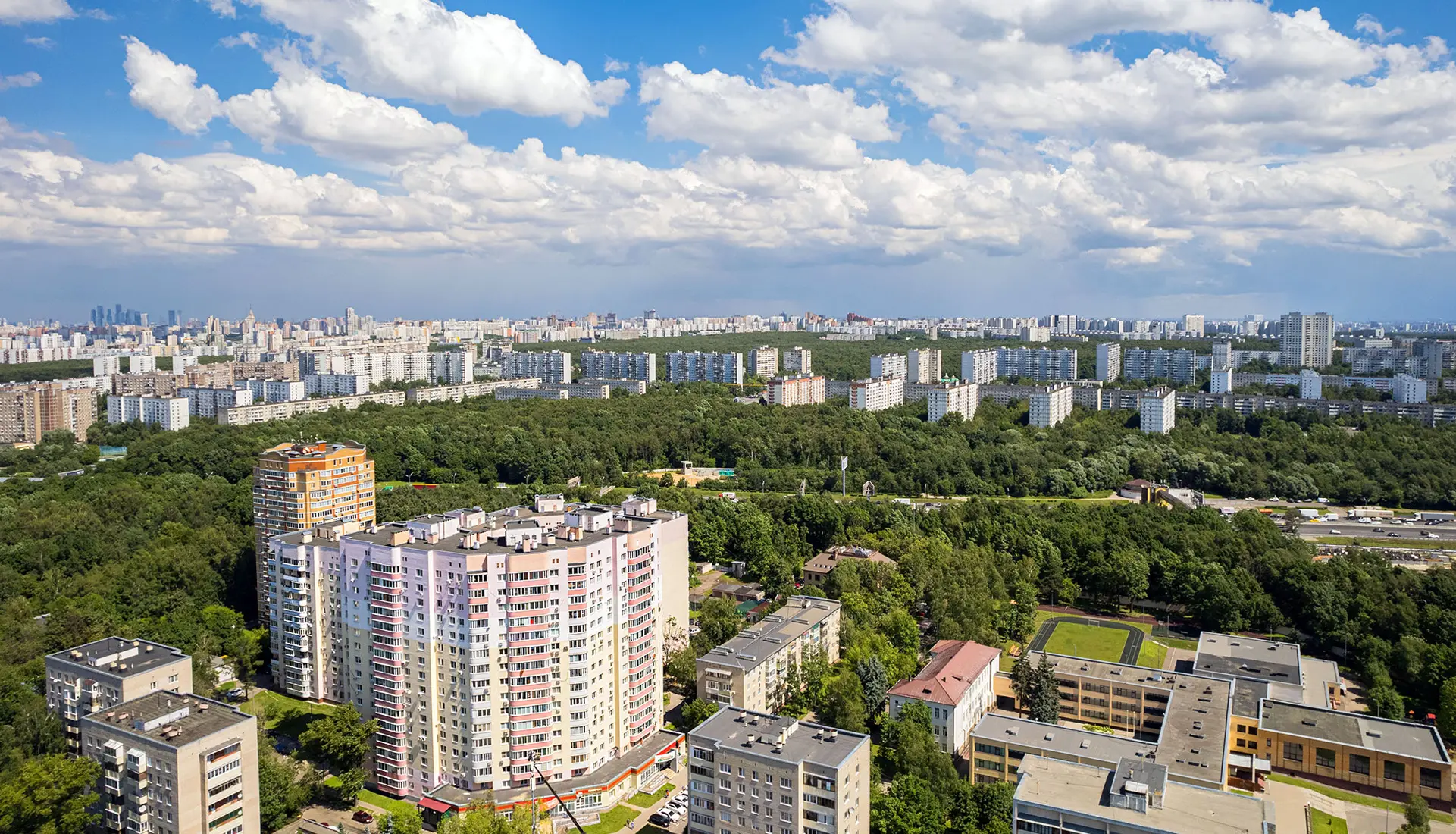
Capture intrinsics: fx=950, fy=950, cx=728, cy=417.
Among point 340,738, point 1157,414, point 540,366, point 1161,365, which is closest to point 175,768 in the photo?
point 340,738

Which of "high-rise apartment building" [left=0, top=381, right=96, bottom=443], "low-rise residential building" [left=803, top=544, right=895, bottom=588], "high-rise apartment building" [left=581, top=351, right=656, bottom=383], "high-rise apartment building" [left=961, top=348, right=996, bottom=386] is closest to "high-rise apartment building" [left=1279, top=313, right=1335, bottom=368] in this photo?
"high-rise apartment building" [left=961, top=348, right=996, bottom=386]

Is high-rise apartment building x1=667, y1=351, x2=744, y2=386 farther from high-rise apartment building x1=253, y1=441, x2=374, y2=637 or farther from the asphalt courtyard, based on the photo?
high-rise apartment building x1=253, y1=441, x2=374, y2=637

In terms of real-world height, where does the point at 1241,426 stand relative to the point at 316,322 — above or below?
below

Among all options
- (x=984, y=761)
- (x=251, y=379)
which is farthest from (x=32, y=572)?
(x=251, y=379)

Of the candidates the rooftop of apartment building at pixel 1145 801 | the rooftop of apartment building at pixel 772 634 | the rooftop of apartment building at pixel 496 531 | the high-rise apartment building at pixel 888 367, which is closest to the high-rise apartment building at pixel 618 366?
the high-rise apartment building at pixel 888 367

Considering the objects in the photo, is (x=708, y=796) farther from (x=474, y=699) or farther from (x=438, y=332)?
(x=438, y=332)

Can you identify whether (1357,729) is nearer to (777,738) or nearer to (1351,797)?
(1351,797)

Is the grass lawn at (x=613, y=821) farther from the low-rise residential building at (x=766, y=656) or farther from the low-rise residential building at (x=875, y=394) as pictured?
the low-rise residential building at (x=875, y=394)
